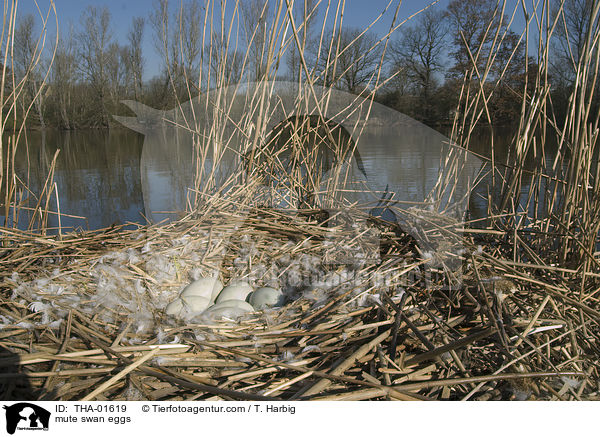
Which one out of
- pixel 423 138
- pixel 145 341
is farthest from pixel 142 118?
pixel 145 341

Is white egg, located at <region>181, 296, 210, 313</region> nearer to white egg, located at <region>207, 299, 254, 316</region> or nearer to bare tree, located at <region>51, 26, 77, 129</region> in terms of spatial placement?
white egg, located at <region>207, 299, 254, 316</region>

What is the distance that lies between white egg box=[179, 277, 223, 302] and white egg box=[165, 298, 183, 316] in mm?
35

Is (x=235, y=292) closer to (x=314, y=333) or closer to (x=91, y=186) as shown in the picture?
(x=314, y=333)

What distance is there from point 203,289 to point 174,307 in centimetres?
11

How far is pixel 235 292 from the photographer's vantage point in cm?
123

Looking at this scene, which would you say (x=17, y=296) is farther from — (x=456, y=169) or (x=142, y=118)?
(x=142, y=118)

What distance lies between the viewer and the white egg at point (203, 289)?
1219 mm

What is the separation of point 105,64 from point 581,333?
323 inches

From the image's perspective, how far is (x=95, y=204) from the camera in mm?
5590

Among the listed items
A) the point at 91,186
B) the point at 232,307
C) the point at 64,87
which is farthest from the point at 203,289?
the point at 64,87
